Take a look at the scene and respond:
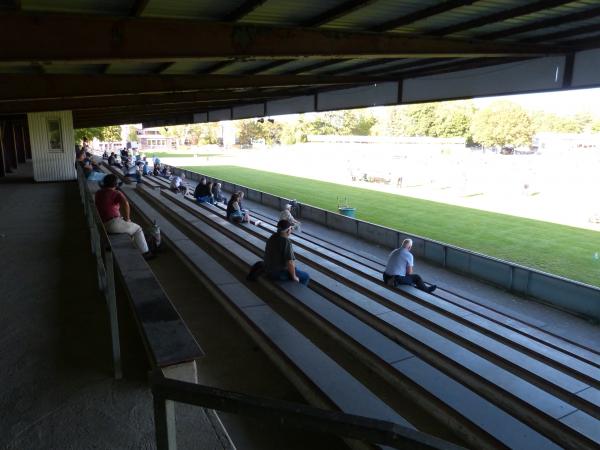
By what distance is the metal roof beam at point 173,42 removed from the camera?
15.6 ft

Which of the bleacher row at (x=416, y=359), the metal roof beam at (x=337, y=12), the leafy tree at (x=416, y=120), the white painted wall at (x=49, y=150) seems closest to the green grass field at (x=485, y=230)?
the bleacher row at (x=416, y=359)

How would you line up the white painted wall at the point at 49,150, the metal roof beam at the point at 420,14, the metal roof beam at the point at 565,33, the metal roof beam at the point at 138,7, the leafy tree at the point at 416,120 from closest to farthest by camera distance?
the metal roof beam at the point at 138,7 < the metal roof beam at the point at 420,14 < the metal roof beam at the point at 565,33 < the white painted wall at the point at 49,150 < the leafy tree at the point at 416,120

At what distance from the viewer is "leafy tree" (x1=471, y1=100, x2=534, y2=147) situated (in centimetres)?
6856

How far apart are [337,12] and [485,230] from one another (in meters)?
19.0

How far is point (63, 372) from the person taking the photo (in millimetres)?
3744

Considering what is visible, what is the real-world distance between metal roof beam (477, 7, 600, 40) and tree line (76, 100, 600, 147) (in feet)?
141

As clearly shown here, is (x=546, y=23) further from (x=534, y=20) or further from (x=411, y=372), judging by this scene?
(x=411, y=372)

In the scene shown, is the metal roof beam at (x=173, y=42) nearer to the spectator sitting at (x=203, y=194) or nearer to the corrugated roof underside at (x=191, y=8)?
the corrugated roof underside at (x=191, y=8)

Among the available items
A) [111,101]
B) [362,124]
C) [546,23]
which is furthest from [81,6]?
[362,124]

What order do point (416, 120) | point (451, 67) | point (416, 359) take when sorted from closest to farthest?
point (416, 359), point (451, 67), point (416, 120)

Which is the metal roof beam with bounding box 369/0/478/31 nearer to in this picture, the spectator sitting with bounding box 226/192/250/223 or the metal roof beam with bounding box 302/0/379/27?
the metal roof beam with bounding box 302/0/379/27

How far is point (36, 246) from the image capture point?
784cm

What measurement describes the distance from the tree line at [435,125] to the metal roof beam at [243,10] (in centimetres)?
4252

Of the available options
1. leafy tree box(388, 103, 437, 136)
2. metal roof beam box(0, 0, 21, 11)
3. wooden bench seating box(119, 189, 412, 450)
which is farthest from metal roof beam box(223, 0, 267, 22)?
leafy tree box(388, 103, 437, 136)
